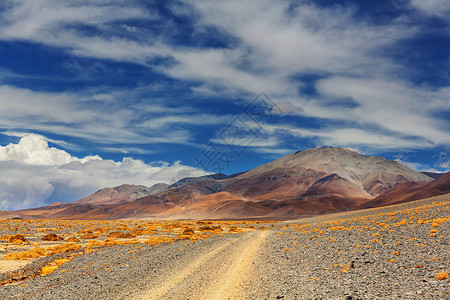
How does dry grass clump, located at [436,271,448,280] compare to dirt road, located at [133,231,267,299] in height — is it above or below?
above

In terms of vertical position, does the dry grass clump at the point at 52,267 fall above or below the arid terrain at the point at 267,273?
above

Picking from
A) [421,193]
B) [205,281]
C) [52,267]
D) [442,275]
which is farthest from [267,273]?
[421,193]

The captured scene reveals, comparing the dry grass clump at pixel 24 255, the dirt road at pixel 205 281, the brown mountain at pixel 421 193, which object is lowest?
the dirt road at pixel 205 281

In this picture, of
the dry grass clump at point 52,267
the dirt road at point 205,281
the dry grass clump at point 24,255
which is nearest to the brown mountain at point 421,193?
the dirt road at point 205,281

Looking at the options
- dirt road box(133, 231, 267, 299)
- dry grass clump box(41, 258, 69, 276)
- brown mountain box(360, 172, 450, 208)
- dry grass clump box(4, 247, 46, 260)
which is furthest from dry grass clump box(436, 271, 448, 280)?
brown mountain box(360, 172, 450, 208)

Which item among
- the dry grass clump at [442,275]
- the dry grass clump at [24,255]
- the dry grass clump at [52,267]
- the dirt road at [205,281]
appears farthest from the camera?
the dry grass clump at [24,255]

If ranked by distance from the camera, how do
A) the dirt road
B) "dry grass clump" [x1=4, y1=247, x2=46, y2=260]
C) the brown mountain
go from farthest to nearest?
the brown mountain < "dry grass clump" [x1=4, y1=247, x2=46, y2=260] < the dirt road

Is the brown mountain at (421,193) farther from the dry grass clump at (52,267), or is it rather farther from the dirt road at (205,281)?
the dry grass clump at (52,267)

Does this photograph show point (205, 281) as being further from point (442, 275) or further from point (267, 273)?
point (442, 275)

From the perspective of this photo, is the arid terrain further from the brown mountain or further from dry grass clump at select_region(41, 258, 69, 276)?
the brown mountain

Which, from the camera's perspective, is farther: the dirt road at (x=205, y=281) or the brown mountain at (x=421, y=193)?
the brown mountain at (x=421, y=193)

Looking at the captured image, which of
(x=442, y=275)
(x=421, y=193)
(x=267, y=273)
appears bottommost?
(x=267, y=273)

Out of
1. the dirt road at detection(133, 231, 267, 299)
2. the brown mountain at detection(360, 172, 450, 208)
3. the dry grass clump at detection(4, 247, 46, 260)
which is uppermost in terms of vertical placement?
the brown mountain at detection(360, 172, 450, 208)

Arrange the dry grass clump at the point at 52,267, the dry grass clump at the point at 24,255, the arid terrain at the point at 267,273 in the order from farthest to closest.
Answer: the dry grass clump at the point at 24,255 → the dry grass clump at the point at 52,267 → the arid terrain at the point at 267,273
